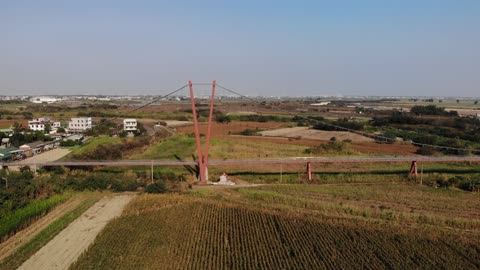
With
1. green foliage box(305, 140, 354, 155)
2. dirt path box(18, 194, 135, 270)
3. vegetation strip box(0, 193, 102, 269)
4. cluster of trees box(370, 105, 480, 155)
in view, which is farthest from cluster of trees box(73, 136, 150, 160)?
cluster of trees box(370, 105, 480, 155)

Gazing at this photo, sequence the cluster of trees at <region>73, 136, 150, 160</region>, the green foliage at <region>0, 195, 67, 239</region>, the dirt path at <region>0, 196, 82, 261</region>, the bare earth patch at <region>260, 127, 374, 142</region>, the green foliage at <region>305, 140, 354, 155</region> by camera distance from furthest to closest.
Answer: the bare earth patch at <region>260, 127, 374, 142</region>, the green foliage at <region>305, 140, 354, 155</region>, the cluster of trees at <region>73, 136, 150, 160</region>, the green foliage at <region>0, 195, 67, 239</region>, the dirt path at <region>0, 196, 82, 261</region>

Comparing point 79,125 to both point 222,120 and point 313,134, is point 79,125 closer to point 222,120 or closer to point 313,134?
point 222,120

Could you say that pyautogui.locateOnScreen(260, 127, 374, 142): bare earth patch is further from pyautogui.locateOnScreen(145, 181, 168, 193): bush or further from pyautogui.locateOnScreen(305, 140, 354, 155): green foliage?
pyautogui.locateOnScreen(145, 181, 168, 193): bush

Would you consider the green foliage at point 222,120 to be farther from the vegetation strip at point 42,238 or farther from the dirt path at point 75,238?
the vegetation strip at point 42,238

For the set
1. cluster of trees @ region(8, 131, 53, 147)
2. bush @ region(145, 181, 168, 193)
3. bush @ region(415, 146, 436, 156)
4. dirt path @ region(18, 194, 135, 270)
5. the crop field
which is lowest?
dirt path @ region(18, 194, 135, 270)

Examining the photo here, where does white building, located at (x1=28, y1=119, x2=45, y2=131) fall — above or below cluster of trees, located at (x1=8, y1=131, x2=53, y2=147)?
above

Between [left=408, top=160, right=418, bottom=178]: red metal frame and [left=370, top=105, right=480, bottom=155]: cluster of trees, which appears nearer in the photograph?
[left=408, top=160, right=418, bottom=178]: red metal frame

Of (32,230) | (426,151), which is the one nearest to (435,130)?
(426,151)

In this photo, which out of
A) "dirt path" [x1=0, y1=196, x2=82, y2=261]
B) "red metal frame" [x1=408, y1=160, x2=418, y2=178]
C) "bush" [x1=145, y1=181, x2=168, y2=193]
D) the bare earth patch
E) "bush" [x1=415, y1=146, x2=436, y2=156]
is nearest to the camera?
"dirt path" [x1=0, y1=196, x2=82, y2=261]
